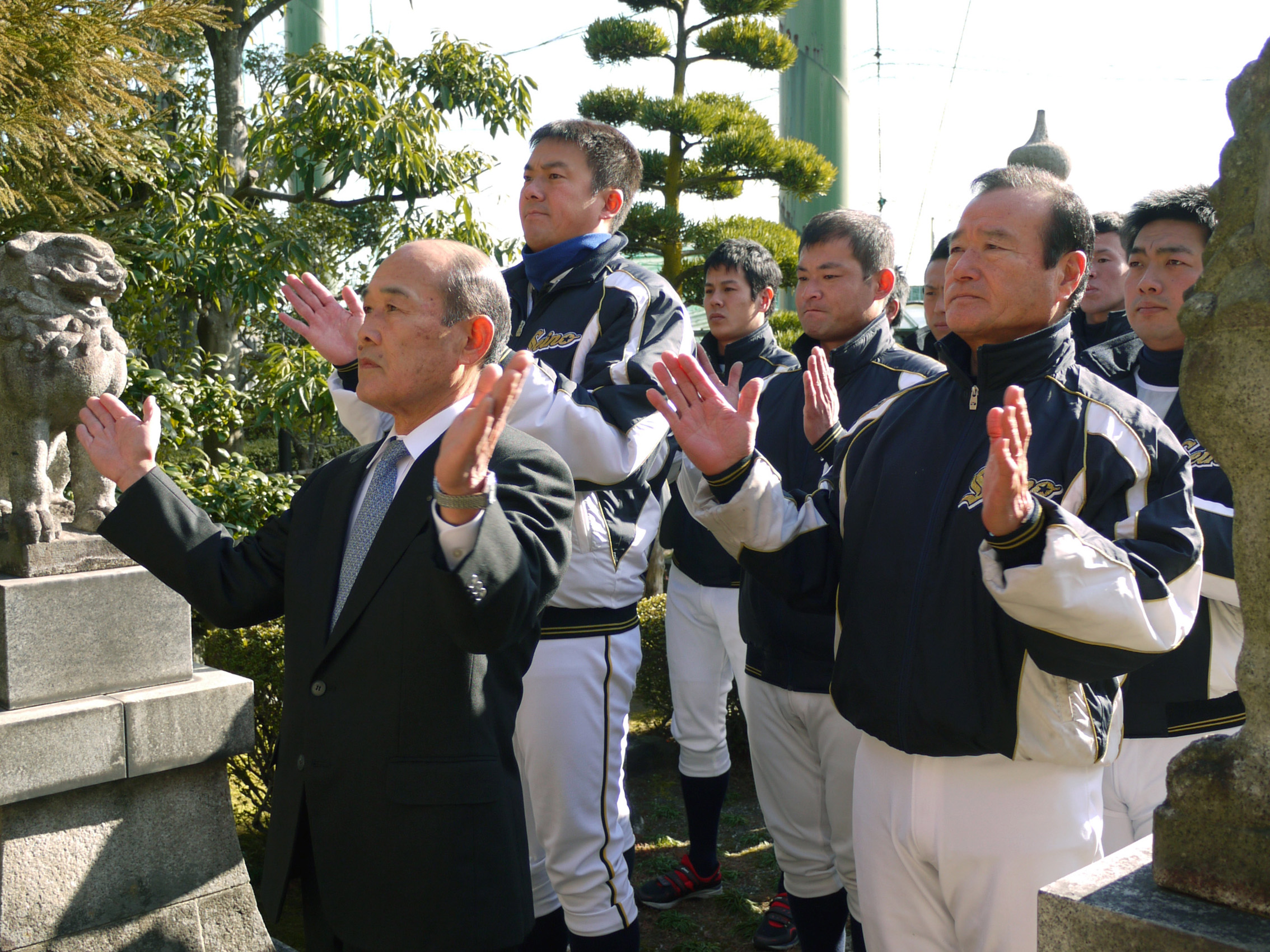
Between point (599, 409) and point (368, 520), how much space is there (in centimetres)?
73

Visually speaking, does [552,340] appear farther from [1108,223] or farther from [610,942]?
[1108,223]

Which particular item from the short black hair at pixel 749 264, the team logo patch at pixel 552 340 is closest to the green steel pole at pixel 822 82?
the short black hair at pixel 749 264

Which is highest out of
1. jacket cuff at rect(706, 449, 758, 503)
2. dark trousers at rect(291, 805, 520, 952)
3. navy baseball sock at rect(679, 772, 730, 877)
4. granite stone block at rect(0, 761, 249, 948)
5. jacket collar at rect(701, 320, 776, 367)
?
jacket collar at rect(701, 320, 776, 367)

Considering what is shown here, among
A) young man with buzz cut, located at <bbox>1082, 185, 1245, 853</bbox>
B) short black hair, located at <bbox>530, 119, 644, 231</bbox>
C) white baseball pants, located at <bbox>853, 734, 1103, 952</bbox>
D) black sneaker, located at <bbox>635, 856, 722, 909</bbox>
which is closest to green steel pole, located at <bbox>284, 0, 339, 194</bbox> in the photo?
short black hair, located at <bbox>530, 119, 644, 231</bbox>

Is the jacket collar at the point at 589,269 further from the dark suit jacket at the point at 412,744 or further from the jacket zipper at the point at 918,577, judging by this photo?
the jacket zipper at the point at 918,577

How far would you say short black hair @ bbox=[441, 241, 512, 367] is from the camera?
2.07m

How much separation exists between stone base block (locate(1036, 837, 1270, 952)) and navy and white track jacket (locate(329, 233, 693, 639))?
4.82 feet

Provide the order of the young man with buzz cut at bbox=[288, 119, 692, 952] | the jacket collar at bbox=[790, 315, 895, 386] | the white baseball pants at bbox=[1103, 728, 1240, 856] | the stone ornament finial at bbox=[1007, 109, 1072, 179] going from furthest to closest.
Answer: the stone ornament finial at bbox=[1007, 109, 1072, 179] < the jacket collar at bbox=[790, 315, 895, 386] < the young man with buzz cut at bbox=[288, 119, 692, 952] < the white baseball pants at bbox=[1103, 728, 1240, 856]

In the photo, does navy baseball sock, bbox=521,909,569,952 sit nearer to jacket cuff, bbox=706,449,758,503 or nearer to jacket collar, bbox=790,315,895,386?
jacket cuff, bbox=706,449,758,503

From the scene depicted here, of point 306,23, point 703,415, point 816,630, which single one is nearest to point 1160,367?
point 816,630

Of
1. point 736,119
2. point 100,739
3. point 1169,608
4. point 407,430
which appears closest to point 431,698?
point 407,430

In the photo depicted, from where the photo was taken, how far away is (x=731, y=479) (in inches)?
80.8

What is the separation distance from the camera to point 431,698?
1.90m

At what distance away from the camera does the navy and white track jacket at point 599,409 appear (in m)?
2.56
